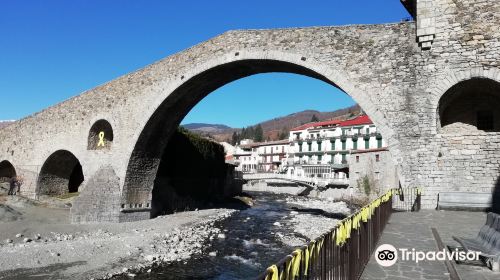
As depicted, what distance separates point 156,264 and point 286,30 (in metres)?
9.48

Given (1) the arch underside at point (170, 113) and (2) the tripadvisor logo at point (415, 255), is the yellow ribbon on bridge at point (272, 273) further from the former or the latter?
(1) the arch underside at point (170, 113)

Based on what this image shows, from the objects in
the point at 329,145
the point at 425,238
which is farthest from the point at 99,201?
the point at 329,145

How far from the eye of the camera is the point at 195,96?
736 inches

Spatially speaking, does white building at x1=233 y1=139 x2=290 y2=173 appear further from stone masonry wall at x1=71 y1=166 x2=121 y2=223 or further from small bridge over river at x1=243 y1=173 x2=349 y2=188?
stone masonry wall at x1=71 y1=166 x2=121 y2=223

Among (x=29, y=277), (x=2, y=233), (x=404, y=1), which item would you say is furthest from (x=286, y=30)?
(x=2, y=233)

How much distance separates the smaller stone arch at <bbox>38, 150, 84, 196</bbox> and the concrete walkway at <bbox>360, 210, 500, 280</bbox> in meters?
18.7

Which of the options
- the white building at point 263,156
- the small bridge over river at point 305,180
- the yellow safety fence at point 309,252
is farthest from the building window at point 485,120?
the white building at point 263,156

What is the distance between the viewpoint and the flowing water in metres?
11.5

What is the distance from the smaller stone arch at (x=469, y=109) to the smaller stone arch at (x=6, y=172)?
24.6 meters

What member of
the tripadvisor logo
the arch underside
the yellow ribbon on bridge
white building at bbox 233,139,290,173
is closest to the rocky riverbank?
the arch underside

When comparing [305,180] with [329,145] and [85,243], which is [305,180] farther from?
[85,243]

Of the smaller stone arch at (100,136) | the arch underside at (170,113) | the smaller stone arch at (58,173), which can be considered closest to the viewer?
the arch underside at (170,113)

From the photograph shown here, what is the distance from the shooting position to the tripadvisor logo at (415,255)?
595 centimetres

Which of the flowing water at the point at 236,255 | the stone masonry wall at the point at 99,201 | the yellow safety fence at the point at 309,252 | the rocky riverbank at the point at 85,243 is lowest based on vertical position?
the flowing water at the point at 236,255
